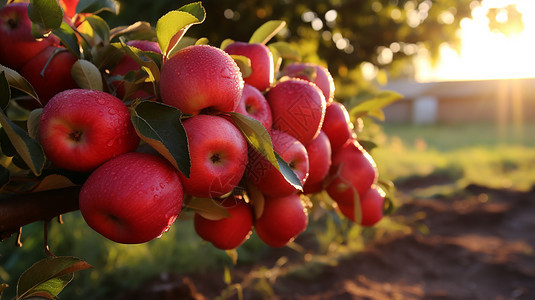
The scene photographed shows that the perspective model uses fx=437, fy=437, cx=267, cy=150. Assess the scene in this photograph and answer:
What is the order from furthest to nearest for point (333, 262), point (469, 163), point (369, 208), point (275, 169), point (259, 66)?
1. point (469, 163)
2. point (333, 262)
3. point (369, 208)
4. point (259, 66)
5. point (275, 169)

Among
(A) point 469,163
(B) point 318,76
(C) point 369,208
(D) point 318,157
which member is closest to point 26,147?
(D) point 318,157

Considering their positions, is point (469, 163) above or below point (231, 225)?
below

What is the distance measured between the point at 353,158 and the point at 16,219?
73 cm

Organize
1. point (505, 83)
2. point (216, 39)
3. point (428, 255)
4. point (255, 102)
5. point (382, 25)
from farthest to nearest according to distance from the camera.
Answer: point (505, 83) < point (382, 25) < point (428, 255) < point (216, 39) < point (255, 102)

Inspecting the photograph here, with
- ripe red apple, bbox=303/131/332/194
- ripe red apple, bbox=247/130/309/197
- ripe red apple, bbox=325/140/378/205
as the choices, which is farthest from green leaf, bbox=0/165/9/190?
ripe red apple, bbox=325/140/378/205

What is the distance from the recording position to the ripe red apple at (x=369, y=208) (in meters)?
1.17

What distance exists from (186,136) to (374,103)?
70 cm

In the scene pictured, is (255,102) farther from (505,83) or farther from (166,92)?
(505,83)

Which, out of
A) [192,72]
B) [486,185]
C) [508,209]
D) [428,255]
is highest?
[192,72]

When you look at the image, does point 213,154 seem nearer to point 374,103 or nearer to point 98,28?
point 98,28

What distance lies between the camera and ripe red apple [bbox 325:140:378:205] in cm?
107

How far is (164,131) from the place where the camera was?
684 millimetres

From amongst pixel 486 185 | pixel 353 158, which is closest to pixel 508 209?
pixel 486 185

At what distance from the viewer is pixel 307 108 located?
92 centimetres
